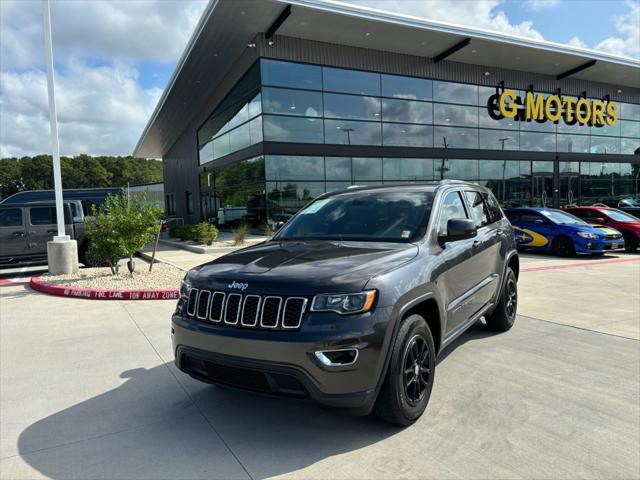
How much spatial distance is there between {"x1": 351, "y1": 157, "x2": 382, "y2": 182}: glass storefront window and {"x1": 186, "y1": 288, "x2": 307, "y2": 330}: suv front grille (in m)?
19.3

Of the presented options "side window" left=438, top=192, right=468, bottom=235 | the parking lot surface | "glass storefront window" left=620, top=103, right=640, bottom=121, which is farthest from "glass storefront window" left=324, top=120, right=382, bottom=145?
"glass storefront window" left=620, top=103, right=640, bottom=121

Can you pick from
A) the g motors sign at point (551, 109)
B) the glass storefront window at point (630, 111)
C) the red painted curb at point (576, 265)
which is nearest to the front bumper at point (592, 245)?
the red painted curb at point (576, 265)

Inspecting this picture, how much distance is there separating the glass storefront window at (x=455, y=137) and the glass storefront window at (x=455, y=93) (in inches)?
62.1

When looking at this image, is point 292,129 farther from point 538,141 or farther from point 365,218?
point 365,218

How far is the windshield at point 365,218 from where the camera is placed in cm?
388

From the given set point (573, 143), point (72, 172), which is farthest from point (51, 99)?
point (72, 172)

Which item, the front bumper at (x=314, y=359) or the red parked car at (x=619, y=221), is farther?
the red parked car at (x=619, y=221)

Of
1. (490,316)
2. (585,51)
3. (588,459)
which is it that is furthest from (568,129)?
(588,459)

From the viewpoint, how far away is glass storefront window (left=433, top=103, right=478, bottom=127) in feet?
80.3

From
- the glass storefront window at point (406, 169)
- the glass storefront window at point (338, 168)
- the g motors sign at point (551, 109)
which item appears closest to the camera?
the glass storefront window at point (338, 168)

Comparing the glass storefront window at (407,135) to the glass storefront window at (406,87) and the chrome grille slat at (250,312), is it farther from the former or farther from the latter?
the chrome grille slat at (250,312)

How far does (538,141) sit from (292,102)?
16.6m

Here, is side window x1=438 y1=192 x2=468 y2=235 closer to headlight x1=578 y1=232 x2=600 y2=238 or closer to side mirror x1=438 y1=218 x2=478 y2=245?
side mirror x1=438 y1=218 x2=478 y2=245

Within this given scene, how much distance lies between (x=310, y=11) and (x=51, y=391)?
57.0ft
